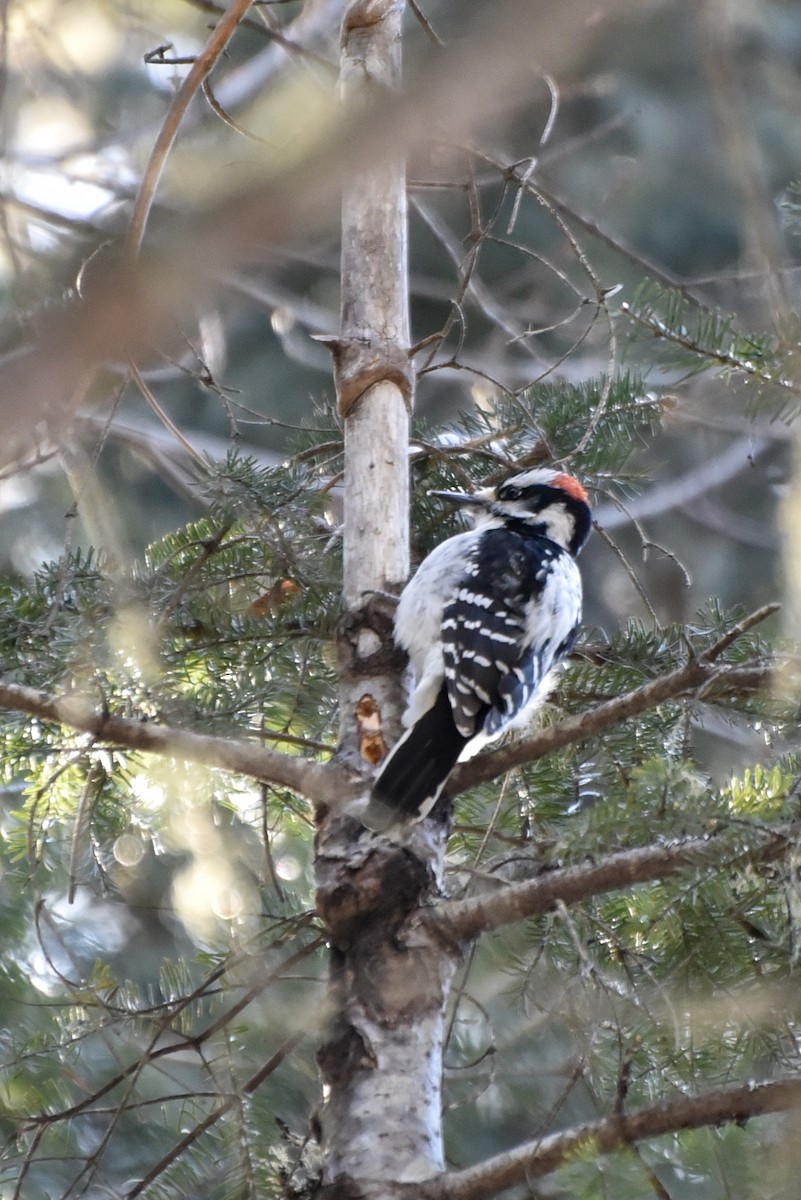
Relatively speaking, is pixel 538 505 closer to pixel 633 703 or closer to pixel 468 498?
pixel 468 498

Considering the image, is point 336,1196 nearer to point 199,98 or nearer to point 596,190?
point 199,98

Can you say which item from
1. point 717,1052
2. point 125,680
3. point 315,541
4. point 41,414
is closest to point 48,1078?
point 125,680

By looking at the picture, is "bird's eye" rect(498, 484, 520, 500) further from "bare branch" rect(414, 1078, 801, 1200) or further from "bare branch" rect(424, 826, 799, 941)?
"bare branch" rect(414, 1078, 801, 1200)

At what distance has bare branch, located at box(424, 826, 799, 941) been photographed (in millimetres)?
1858

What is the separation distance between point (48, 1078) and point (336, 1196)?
103 cm

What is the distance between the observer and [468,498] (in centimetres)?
302

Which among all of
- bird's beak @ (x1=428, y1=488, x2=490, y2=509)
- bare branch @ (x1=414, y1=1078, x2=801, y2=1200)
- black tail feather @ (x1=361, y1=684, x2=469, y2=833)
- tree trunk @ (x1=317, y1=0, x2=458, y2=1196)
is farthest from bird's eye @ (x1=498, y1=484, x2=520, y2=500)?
bare branch @ (x1=414, y1=1078, x2=801, y2=1200)

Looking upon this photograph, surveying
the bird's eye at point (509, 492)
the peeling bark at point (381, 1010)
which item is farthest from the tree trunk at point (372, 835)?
the bird's eye at point (509, 492)

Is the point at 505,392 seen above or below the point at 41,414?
above

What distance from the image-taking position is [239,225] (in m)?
0.67

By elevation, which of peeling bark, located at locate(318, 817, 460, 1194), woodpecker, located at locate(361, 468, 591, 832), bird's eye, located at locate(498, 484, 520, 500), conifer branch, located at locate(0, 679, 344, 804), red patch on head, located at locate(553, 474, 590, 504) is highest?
red patch on head, located at locate(553, 474, 590, 504)

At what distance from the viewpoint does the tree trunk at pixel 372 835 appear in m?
1.95

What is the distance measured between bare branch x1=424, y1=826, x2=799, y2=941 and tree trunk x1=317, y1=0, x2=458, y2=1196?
181 mm

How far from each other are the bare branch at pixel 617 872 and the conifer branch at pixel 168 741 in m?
0.43
